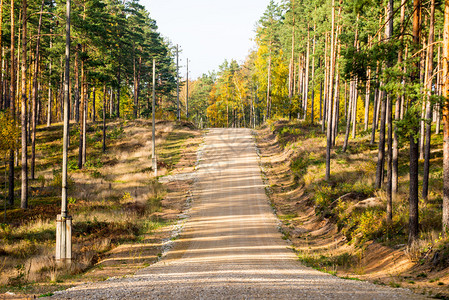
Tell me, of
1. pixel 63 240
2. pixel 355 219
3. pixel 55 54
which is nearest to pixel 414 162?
pixel 355 219

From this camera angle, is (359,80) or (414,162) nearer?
(414,162)

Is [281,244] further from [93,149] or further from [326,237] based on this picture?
[93,149]

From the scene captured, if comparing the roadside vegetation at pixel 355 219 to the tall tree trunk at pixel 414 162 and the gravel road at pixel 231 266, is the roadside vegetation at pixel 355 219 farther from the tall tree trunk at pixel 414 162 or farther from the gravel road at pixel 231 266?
the gravel road at pixel 231 266

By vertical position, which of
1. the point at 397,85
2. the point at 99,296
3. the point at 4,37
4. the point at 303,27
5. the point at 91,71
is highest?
the point at 303,27

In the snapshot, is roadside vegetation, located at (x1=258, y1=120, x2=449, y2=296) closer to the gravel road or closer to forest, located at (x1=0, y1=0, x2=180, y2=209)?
the gravel road

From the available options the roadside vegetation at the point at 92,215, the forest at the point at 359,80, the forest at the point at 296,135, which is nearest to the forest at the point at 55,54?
the forest at the point at 296,135

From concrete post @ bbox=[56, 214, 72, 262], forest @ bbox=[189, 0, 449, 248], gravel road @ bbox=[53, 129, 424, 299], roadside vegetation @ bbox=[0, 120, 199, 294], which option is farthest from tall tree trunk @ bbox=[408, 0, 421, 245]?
concrete post @ bbox=[56, 214, 72, 262]

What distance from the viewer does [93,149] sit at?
41031mm

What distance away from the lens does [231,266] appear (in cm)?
1141

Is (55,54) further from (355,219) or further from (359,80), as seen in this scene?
(355,219)

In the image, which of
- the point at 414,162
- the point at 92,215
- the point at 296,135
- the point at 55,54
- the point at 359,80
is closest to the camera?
the point at 414,162

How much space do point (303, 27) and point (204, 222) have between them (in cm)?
3750

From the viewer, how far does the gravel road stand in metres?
7.70

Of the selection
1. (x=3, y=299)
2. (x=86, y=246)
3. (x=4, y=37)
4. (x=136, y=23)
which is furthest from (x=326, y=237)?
(x=136, y=23)
